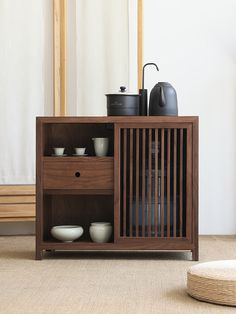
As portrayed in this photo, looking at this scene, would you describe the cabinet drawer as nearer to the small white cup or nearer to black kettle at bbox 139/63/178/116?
the small white cup

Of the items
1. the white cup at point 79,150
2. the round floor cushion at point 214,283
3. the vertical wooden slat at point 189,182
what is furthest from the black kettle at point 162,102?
the round floor cushion at point 214,283

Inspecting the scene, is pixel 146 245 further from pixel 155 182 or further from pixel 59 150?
pixel 59 150

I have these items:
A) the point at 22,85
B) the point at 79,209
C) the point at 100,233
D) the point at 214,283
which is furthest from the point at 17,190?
the point at 214,283

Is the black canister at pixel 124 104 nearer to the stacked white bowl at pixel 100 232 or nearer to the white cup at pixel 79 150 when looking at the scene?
the white cup at pixel 79 150

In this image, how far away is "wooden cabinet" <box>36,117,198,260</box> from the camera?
3.52m

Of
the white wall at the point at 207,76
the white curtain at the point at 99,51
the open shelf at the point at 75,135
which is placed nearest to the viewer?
the open shelf at the point at 75,135

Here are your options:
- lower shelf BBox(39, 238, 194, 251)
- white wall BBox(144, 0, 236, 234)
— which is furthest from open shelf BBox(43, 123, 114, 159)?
white wall BBox(144, 0, 236, 234)

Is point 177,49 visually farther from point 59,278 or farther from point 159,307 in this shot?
point 159,307

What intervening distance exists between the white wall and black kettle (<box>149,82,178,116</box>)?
99 centimetres

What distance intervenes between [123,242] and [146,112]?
65cm

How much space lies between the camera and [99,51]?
4.44 metres

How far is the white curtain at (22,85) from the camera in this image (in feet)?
14.6

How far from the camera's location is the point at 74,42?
450cm

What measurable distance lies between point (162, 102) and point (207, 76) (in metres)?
1.10
